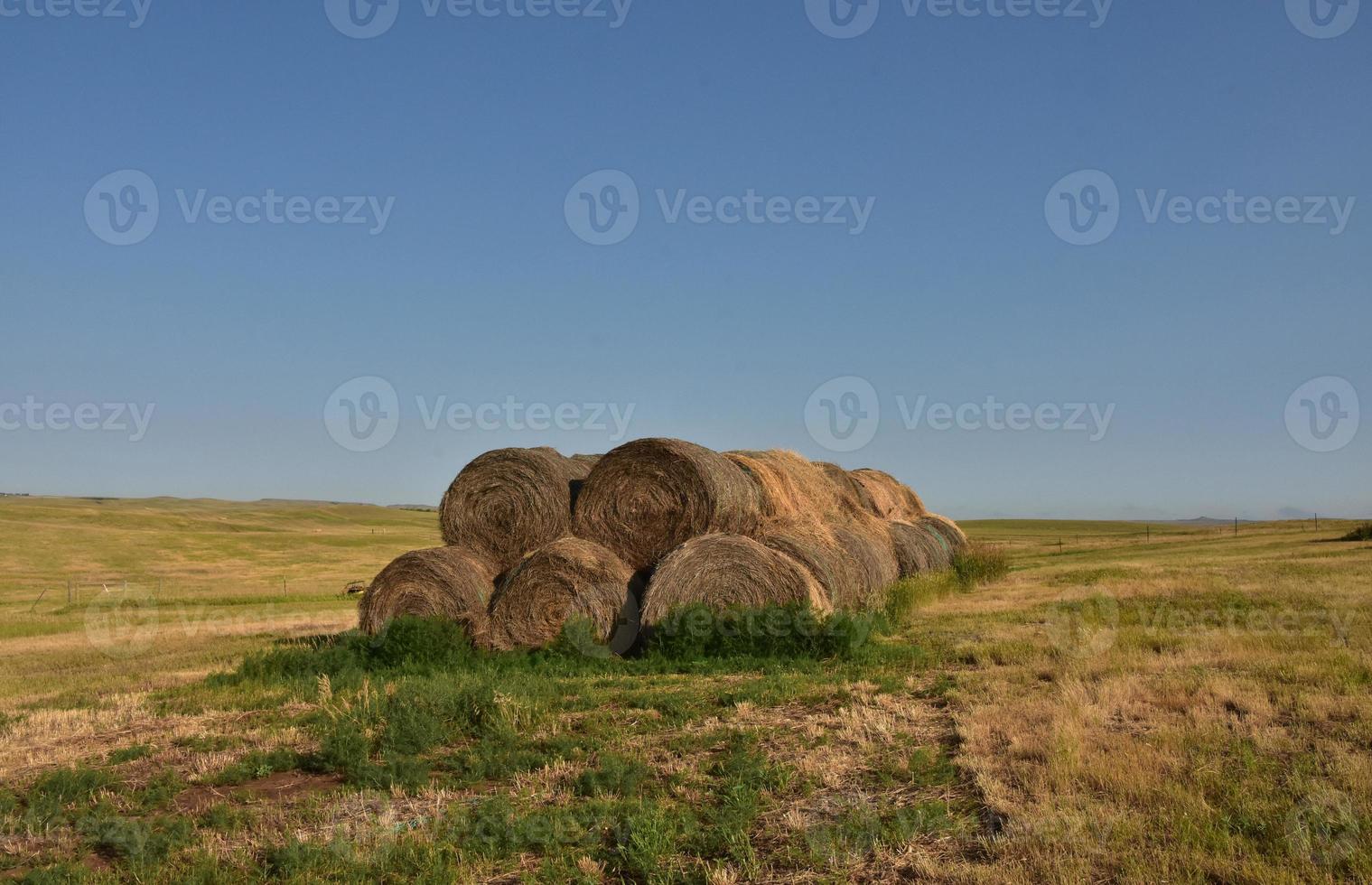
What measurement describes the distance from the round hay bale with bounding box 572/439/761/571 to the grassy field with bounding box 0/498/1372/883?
6.59ft

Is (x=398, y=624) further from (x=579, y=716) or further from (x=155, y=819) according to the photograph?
(x=155, y=819)

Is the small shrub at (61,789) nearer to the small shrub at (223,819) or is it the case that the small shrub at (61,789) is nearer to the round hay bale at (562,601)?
the small shrub at (223,819)

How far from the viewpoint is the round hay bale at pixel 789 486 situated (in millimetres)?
15914

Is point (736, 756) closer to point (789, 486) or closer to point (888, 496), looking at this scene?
point (789, 486)

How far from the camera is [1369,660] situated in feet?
31.4

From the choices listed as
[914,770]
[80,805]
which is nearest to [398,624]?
[80,805]

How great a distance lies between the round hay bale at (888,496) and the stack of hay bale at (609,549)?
800 centimetres

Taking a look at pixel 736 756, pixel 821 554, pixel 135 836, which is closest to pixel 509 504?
pixel 821 554

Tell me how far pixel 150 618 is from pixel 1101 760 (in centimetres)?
2331

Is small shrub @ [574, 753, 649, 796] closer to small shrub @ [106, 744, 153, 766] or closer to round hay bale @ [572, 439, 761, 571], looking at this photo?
small shrub @ [106, 744, 153, 766]

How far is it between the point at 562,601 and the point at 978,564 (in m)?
16.4

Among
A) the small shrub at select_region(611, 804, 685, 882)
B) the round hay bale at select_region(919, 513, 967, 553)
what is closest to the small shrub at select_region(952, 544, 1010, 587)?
the round hay bale at select_region(919, 513, 967, 553)

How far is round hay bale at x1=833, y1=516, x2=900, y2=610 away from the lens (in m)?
16.9

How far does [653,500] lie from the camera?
1434 cm
